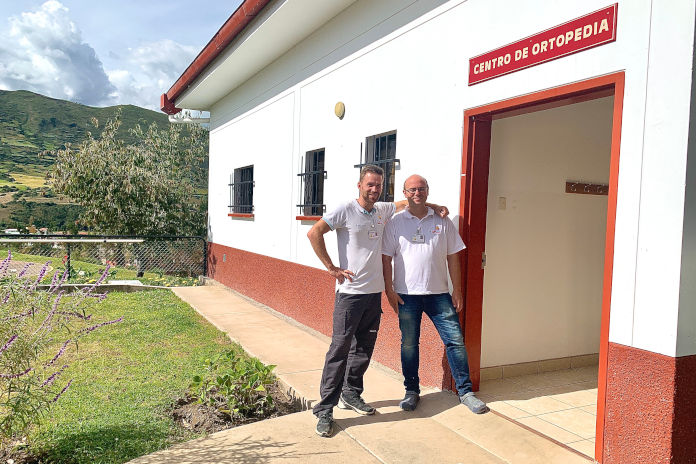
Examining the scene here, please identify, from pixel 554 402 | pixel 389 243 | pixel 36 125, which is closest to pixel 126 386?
pixel 389 243

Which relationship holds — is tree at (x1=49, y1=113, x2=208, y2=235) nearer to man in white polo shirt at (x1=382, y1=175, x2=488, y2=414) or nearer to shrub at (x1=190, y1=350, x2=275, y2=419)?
shrub at (x1=190, y1=350, x2=275, y2=419)

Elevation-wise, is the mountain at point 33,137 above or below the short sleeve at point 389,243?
above

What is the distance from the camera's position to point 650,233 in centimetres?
280

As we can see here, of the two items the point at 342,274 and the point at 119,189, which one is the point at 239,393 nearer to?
the point at 342,274

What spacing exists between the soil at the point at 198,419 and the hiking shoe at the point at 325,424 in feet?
2.58

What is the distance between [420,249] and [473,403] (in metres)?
1.16

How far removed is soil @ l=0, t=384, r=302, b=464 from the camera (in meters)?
3.45

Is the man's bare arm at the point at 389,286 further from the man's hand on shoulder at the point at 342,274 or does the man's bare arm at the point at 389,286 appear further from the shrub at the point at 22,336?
the shrub at the point at 22,336

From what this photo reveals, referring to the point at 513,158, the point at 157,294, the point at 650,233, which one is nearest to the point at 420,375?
the point at 513,158

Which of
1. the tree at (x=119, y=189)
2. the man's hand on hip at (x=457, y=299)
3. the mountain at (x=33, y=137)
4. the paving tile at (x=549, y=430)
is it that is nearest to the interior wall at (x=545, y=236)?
the man's hand on hip at (x=457, y=299)

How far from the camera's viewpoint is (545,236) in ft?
16.4

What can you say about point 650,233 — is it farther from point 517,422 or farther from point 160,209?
point 160,209

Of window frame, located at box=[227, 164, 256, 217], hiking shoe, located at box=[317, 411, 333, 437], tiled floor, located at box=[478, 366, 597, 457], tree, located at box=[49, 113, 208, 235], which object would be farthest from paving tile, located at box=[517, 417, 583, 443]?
tree, located at box=[49, 113, 208, 235]

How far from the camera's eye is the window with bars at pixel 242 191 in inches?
383
